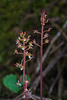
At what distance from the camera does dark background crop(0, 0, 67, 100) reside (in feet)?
4.75

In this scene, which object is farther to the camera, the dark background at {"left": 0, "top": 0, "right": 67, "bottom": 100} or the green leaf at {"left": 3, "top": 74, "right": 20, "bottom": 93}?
the dark background at {"left": 0, "top": 0, "right": 67, "bottom": 100}

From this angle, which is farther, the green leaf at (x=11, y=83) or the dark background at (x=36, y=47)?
the dark background at (x=36, y=47)

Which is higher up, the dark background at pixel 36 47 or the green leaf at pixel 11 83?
the dark background at pixel 36 47

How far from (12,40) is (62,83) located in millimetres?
882

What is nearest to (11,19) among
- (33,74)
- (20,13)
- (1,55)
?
(20,13)

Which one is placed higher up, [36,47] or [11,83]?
[36,47]

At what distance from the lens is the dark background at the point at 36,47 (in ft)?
4.75

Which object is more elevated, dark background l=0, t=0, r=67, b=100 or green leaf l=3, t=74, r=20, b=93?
dark background l=0, t=0, r=67, b=100

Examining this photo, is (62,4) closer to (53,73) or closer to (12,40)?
(12,40)

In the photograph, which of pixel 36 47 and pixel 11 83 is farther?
pixel 36 47

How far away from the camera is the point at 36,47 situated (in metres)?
1.50

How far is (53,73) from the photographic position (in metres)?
1.56

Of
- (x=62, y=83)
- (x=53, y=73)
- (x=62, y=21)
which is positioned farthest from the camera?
(x=62, y=21)

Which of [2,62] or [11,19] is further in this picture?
[11,19]
